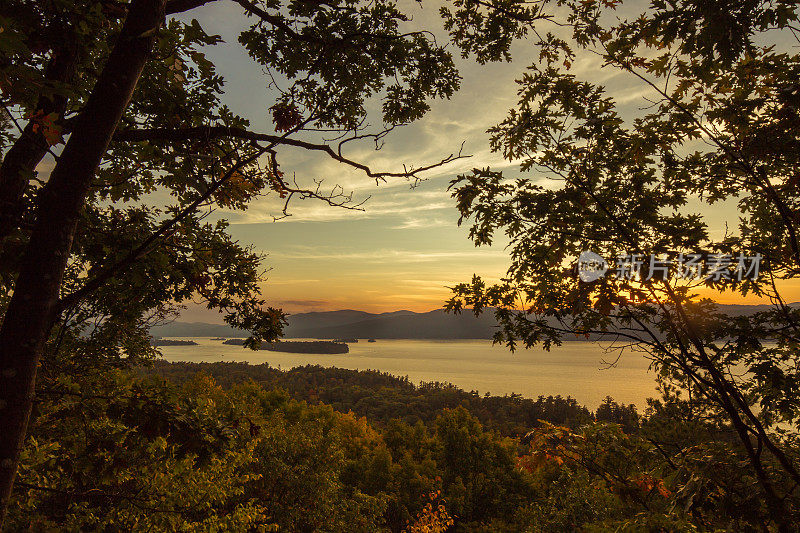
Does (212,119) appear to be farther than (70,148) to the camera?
Yes

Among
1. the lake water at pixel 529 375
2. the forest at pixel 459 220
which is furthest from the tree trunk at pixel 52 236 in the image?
the lake water at pixel 529 375

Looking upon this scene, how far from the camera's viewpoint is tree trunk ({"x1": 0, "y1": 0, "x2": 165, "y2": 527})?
171cm

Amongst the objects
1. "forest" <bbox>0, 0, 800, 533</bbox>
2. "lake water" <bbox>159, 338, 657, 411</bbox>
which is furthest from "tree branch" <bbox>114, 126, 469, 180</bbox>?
"lake water" <bbox>159, 338, 657, 411</bbox>

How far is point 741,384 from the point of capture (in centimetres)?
454

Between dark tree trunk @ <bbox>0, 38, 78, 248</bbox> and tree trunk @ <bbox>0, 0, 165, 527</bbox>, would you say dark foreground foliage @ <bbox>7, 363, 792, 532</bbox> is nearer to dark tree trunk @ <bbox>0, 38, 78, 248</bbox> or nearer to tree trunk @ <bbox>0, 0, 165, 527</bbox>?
tree trunk @ <bbox>0, 0, 165, 527</bbox>

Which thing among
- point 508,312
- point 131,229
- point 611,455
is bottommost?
point 611,455

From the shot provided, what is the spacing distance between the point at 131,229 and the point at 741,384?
738 centimetres

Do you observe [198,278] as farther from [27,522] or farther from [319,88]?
[27,522]

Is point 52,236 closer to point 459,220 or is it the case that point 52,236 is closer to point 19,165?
point 19,165

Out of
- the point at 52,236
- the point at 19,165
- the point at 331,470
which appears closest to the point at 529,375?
the point at 331,470

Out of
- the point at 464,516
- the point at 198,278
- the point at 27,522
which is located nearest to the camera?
the point at 198,278

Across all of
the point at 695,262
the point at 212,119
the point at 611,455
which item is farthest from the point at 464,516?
the point at 212,119

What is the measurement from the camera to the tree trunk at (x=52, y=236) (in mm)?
1714

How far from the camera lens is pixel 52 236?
6.11 ft
